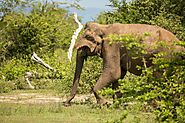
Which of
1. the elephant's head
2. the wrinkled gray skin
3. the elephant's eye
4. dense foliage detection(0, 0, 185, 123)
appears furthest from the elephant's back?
dense foliage detection(0, 0, 185, 123)

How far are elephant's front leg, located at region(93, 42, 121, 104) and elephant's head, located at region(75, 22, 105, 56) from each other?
0.23 m

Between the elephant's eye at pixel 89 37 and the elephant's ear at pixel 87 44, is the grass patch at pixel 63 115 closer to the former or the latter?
the elephant's ear at pixel 87 44

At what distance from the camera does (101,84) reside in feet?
47.4

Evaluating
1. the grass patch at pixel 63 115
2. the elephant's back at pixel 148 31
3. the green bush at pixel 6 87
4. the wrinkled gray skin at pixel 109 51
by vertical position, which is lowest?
the green bush at pixel 6 87

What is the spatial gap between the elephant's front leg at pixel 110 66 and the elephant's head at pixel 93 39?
0.75 ft

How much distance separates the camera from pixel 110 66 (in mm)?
14281

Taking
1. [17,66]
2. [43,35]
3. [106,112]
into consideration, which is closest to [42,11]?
[43,35]

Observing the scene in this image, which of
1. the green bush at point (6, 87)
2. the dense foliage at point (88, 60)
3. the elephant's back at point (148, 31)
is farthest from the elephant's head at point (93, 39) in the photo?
the green bush at point (6, 87)

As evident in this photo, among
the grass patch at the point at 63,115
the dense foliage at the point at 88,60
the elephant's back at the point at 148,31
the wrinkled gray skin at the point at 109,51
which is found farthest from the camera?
the wrinkled gray skin at the point at 109,51

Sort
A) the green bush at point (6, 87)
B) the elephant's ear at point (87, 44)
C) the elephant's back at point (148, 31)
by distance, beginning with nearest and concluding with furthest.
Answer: the elephant's back at point (148, 31) → the elephant's ear at point (87, 44) → the green bush at point (6, 87)

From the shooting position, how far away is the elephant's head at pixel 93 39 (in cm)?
1450

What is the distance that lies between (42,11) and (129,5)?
1304 cm

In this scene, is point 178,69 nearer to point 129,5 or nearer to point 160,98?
point 160,98

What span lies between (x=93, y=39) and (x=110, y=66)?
0.84 metres
